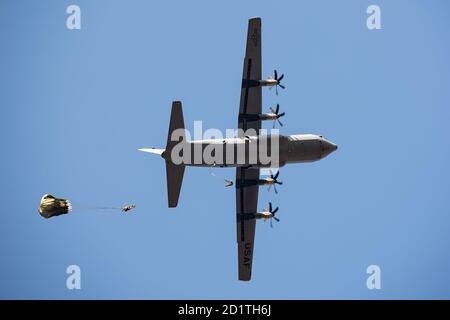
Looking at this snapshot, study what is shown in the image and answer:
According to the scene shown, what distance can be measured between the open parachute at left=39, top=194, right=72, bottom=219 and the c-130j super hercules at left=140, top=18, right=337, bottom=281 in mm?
8514

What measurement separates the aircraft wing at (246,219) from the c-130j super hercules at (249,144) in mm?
95

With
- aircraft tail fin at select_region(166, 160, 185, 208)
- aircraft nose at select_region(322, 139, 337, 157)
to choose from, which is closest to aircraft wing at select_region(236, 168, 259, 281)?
aircraft nose at select_region(322, 139, 337, 157)

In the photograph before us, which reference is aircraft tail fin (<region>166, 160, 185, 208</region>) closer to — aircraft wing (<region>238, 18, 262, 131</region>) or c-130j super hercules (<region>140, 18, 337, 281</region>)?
c-130j super hercules (<region>140, 18, 337, 281</region>)

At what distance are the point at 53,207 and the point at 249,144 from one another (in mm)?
17934

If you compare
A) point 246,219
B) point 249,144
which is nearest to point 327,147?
point 249,144

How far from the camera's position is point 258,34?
6981 cm

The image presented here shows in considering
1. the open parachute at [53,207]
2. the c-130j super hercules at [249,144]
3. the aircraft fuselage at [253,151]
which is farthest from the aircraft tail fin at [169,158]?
the open parachute at [53,207]

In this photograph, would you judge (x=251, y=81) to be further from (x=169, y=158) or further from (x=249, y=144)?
(x=169, y=158)

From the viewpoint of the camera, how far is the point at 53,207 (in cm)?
6700

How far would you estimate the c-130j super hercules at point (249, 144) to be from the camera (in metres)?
66.6

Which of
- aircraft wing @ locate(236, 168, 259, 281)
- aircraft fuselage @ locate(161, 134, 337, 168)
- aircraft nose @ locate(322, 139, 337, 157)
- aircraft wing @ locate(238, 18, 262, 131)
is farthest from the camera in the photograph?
aircraft wing @ locate(236, 168, 259, 281)

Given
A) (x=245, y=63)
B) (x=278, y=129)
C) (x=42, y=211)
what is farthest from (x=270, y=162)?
(x=42, y=211)

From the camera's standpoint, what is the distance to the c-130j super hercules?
6662 cm

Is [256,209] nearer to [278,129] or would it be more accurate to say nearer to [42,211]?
[278,129]
